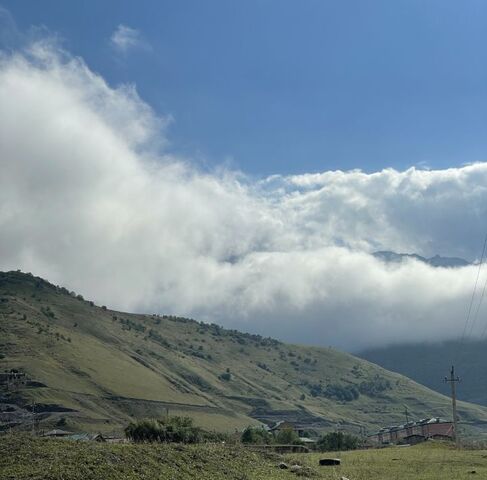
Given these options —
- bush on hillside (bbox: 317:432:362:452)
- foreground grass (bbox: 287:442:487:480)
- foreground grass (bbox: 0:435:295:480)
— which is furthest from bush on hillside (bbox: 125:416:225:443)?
bush on hillside (bbox: 317:432:362:452)

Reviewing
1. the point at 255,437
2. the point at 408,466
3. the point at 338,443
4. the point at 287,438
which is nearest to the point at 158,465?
the point at 408,466

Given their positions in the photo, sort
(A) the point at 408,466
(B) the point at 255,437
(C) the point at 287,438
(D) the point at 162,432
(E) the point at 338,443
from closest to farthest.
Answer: (A) the point at 408,466 < (D) the point at 162,432 < (C) the point at 287,438 < (B) the point at 255,437 < (E) the point at 338,443

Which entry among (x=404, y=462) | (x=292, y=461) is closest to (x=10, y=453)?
(x=292, y=461)

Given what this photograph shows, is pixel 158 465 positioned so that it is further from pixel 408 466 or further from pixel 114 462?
pixel 408 466

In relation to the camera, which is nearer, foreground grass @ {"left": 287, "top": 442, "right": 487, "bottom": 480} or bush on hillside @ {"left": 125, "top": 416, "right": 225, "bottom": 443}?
foreground grass @ {"left": 287, "top": 442, "right": 487, "bottom": 480}

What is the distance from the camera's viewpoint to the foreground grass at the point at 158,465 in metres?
30.6

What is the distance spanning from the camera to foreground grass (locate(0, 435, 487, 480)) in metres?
30.6

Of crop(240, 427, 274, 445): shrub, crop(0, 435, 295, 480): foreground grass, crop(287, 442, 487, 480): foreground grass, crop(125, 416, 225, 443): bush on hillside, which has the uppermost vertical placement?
crop(240, 427, 274, 445): shrub

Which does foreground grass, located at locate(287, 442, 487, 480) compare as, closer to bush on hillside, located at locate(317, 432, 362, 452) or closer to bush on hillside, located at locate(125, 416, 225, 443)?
bush on hillside, located at locate(125, 416, 225, 443)

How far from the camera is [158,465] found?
1364 inches

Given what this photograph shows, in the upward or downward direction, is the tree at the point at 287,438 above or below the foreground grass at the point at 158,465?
above

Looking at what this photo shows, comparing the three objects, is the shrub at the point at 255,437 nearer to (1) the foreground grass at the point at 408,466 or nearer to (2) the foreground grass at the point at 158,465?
(1) the foreground grass at the point at 408,466

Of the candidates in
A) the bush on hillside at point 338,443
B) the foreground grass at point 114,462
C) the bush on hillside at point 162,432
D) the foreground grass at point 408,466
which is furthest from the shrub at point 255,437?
the foreground grass at point 114,462

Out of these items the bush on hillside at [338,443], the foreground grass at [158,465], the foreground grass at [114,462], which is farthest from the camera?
the bush on hillside at [338,443]
